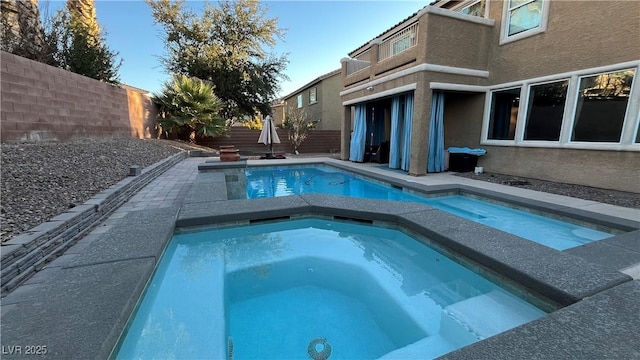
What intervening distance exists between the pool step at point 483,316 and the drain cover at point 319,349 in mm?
985

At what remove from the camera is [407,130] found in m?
8.80

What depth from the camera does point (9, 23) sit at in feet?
26.6

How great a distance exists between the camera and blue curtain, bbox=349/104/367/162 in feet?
38.1

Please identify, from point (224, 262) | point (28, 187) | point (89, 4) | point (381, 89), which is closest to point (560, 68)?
point (381, 89)

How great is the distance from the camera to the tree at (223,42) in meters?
16.0

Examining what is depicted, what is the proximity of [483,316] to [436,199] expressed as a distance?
420 centimetres

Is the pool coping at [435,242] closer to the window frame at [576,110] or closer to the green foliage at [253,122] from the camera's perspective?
the window frame at [576,110]

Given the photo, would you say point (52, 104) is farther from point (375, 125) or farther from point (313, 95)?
point (313, 95)

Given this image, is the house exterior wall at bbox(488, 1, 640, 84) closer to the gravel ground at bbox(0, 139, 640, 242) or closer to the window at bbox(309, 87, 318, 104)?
the gravel ground at bbox(0, 139, 640, 242)

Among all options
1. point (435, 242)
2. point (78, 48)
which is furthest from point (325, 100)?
point (435, 242)

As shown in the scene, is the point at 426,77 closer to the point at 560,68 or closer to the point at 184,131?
the point at 560,68

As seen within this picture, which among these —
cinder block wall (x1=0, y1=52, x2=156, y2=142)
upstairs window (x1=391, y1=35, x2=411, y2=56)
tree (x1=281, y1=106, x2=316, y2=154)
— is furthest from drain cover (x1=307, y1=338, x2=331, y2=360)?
tree (x1=281, y1=106, x2=316, y2=154)

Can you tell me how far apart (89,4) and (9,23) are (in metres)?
5.18

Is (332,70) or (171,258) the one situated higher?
(332,70)
